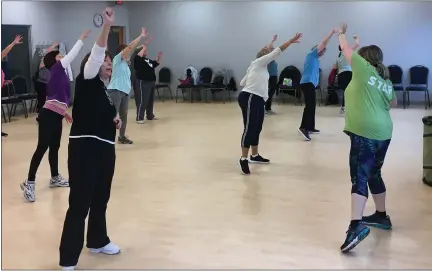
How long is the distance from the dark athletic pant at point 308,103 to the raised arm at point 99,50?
5.61 meters

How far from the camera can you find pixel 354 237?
367 centimetres

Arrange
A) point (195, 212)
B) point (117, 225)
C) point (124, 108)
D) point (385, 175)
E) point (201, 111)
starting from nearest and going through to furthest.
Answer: point (117, 225), point (195, 212), point (385, 175), point (124, 108), point (201, 111)

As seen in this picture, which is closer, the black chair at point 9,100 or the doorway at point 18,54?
the black chair at point 9,100

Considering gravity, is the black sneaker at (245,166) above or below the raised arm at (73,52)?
below

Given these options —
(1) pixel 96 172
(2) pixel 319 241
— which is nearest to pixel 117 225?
(1) pixel 96 172

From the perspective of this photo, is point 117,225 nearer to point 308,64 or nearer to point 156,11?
point 308,64

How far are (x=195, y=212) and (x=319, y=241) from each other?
3.96ft

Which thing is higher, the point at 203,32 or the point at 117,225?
the point at 203,32

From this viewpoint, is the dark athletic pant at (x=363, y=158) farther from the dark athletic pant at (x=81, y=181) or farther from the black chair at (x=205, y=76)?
the black chair at (x=205, y=76)

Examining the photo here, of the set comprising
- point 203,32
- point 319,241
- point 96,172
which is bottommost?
point 319,241

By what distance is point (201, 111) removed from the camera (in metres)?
12.3

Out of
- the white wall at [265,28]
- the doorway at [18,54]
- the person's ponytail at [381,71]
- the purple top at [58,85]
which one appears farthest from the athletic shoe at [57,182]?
the white wall at [265,28]

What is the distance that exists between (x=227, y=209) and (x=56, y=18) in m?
Result: 10.2

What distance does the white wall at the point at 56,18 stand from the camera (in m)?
12.0
